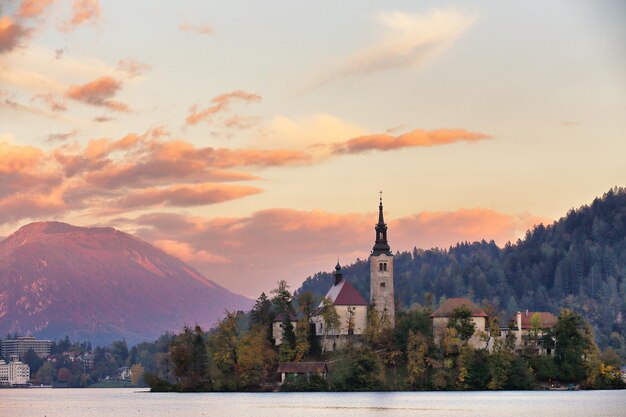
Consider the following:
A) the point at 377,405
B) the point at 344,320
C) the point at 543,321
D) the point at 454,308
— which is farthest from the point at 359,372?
the point at 543,321

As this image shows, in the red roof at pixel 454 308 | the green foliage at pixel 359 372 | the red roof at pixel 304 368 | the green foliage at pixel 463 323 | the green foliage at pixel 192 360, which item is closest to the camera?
the green foliage at pixel 359 372

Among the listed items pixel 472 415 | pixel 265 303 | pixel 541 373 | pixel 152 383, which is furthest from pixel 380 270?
pixel 472 415

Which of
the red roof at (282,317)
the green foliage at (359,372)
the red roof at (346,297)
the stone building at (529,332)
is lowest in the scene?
the green foliage at (359,372)

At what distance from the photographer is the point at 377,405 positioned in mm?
128000

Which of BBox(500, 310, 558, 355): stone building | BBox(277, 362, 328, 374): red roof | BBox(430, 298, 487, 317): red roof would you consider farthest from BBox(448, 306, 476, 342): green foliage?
BBox(277, 362, 328, 374): red roof

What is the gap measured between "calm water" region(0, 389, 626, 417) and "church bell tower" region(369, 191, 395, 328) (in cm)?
1532

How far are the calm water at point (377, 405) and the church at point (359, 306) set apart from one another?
1168cm

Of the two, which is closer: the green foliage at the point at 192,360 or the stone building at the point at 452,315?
the stone building at the point at 452,315

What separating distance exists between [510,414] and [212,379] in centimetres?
6417

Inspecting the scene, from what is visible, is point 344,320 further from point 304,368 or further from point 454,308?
point 454,308

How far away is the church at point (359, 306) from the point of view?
166125 millimetres

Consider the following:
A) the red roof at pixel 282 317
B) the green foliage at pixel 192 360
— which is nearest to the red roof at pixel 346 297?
the red roof at pixel 282 317

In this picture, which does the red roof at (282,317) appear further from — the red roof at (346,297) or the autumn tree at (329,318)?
the red roof at (346,297)

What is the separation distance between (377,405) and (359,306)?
41.8 metres
